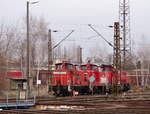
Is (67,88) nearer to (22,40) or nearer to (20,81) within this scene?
(20,81)

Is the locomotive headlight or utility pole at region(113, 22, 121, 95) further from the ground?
utility pole at region(113, 22, 121, 95)

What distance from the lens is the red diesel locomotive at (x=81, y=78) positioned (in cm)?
4034

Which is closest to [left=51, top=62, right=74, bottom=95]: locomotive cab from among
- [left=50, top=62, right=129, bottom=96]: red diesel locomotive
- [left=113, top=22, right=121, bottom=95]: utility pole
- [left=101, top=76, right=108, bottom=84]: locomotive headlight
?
[left=50, top=62, right=129, bottom=96]: red diesel locomotive

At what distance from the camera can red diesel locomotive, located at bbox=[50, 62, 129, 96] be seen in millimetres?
40344

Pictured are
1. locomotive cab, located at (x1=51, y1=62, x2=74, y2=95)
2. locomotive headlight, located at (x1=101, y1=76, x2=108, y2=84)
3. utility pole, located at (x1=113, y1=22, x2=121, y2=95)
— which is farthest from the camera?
locomotive headlight, located at (x1=101, y1=76, x2=108, y2=84)

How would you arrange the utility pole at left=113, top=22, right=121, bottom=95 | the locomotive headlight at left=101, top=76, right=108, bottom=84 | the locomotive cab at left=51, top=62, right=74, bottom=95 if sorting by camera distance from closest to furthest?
the utility pole at left=113, top=22, right=121, bottom=95 < the locomotive cab at left=51, top=62, right=74, bottom=95 < the locomotive headlight at left=101, top=76, right=108, bottom=84

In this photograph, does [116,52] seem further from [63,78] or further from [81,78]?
[63,78]

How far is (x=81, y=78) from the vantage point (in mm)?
41938

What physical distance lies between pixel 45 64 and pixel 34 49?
9.20 m

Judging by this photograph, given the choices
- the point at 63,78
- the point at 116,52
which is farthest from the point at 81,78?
the point at 116,52

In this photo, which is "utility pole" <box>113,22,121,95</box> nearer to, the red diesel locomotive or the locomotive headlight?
the red diesel locomotive

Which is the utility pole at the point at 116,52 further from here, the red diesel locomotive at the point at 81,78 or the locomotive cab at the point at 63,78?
the locomotive cab at the point at 63,78

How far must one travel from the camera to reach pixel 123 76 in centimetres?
4681

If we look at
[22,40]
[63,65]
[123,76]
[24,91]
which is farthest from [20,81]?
[22,40]
